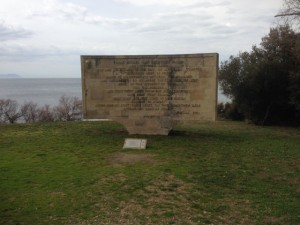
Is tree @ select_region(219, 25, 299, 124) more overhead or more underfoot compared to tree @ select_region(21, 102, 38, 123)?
more overhead

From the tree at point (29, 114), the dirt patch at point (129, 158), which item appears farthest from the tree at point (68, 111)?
the dirt patch at point (129, 158)

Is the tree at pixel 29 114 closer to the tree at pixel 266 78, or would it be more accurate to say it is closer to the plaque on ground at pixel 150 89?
the tree at pixel 266 78

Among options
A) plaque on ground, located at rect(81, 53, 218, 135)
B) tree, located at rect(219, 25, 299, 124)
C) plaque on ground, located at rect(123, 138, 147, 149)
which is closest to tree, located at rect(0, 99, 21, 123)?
plaque on ground, located at rect(81, 53, 218, 135)

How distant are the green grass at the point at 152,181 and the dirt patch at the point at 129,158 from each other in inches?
1.4

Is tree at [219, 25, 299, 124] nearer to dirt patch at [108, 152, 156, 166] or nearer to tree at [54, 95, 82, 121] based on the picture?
dirt patch at [108, 152, 156, 166]

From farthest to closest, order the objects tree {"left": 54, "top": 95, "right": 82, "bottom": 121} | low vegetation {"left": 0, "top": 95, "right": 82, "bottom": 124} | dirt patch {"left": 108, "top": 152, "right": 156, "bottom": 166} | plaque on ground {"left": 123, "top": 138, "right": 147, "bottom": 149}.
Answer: tree {"left": 54, "top": 95, "right": 82, "bottom": 121}, low vegetation {"left": 0, "top": 95, "right": 82, "bottom": 124}, plaque on ground {"left": 123, "top": 138, "right": 147, "bottom": 149}, dirt patch {"left": 108, "top": 152, "right": 156, "bottom": 166}

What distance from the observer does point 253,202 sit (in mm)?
8609

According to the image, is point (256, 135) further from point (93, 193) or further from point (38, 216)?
point (38, 216)

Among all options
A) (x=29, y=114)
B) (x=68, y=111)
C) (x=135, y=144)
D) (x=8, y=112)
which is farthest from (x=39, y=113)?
(x=135, y=144)

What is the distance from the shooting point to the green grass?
7.86m

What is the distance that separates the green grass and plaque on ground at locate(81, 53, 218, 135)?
92cm

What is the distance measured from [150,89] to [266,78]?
7.87 m

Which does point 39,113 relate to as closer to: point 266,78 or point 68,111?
point 68,111

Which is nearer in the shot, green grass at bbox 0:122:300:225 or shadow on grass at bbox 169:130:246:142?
green grass at bbox 0:122:300:225
